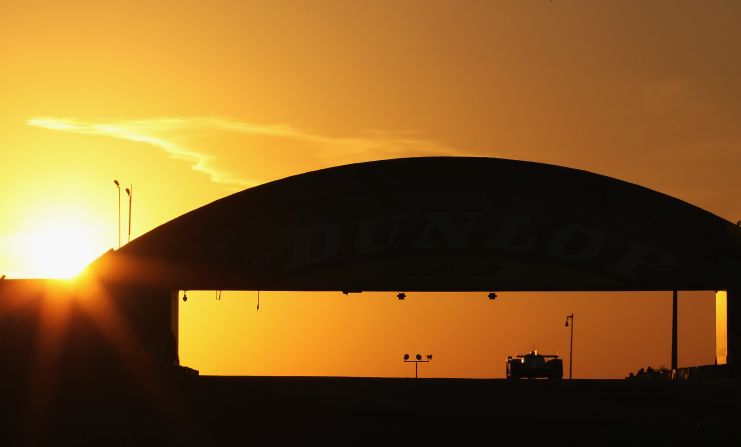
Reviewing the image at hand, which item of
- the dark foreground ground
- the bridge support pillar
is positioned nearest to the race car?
the bridge support pillar

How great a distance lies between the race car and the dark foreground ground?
93.8 ft

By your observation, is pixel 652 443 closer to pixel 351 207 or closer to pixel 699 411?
pixel 699 411

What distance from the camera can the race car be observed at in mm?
71438

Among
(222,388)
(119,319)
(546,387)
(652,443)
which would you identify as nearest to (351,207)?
(119,319)

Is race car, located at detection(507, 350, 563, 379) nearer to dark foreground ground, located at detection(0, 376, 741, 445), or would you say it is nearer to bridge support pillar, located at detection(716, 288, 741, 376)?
bridge support pillar, located at detection(716, 288, 741, 376)

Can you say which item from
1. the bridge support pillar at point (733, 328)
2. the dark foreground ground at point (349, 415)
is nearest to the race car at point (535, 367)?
the bridge support pillar at point (733, 328)

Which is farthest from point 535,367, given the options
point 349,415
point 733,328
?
point 349,415

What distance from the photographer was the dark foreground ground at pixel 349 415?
84.6 feet

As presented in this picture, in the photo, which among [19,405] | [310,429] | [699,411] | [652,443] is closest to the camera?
[652,443]

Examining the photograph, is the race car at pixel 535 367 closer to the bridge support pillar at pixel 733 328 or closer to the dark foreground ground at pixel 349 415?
the bridge support pillar at pixel 733 328

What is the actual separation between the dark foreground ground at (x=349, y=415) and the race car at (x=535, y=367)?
28.6m

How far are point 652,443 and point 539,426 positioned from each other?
3.80 meters

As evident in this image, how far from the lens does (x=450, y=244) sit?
179 ft

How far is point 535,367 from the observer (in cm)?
7200
